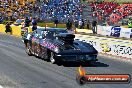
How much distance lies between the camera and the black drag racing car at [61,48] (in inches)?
589

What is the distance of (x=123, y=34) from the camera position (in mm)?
36031

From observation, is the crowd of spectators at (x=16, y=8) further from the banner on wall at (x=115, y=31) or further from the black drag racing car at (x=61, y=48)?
the black drag racing car at (x=61, y=48)

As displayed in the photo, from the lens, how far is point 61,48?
1502 cm

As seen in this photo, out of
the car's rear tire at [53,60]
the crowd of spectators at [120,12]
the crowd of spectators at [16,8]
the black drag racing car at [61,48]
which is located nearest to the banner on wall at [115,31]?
the crowd of spectators at [120,12]

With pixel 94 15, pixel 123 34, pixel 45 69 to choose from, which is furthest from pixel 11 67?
pixel 94 15

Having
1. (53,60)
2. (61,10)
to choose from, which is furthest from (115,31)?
(61,10)

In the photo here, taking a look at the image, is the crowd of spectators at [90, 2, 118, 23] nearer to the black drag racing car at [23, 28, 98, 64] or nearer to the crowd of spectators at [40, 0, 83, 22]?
the crowd of spectators at [40, 0, 83, 22]

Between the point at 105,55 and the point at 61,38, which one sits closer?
the point at 61,38

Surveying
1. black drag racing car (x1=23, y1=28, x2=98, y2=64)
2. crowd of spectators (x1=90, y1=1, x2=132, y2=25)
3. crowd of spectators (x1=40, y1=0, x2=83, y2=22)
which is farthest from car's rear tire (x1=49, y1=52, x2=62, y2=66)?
crowd of spectators (x1=40, y1=0, x2=83, y2=22)

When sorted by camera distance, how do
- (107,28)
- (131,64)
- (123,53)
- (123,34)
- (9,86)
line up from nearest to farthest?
(9,86)
(131,64)
(123,53)
(123,34)
(107,28)

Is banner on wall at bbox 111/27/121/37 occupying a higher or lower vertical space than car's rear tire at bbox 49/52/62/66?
lower

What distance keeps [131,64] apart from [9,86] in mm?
8213

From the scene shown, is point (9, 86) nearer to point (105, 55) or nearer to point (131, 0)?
point (105, 55)

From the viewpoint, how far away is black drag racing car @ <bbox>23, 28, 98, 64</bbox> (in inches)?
589
